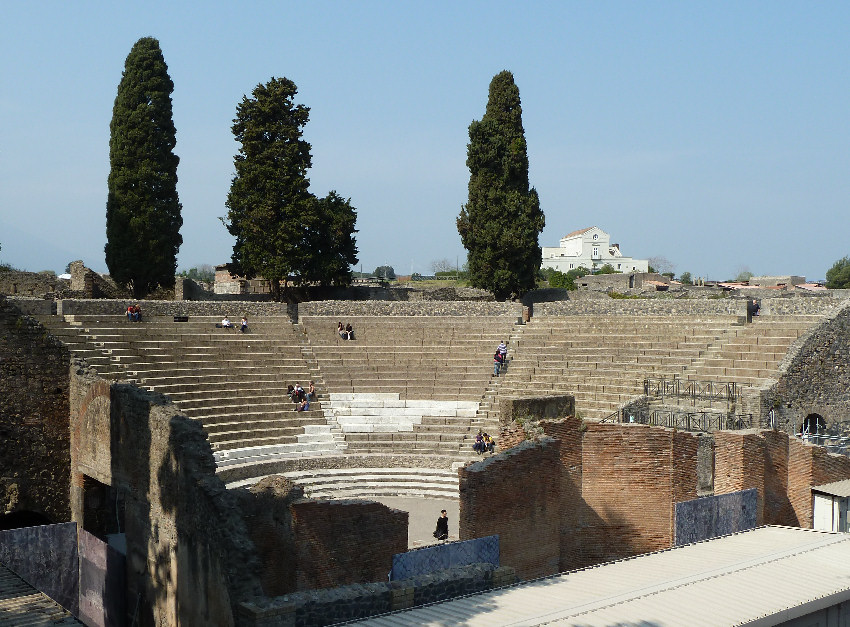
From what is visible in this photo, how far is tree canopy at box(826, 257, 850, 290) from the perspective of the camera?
198 ft

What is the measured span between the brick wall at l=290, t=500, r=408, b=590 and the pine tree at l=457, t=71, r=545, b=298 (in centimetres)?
2022

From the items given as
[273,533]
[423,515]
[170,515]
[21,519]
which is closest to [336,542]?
[273,533]

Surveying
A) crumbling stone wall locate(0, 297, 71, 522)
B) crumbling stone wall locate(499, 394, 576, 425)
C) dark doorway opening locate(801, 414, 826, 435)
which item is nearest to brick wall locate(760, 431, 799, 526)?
crumbling stone wall locate(499, 394, 576, 425)

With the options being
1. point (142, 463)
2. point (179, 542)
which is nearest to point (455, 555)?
point (179, 542)

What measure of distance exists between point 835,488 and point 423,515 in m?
7.35

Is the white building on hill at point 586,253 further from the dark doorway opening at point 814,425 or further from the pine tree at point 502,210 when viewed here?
the dark doorway opening at point 814,425

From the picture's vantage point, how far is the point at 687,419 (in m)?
15.6

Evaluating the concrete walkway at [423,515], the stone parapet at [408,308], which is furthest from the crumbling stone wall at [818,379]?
the stone parapet at [408,308]

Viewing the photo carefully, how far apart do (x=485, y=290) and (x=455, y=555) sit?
2203 centimetres

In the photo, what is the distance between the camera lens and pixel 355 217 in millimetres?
32656

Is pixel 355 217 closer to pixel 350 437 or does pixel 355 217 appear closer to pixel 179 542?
pixel 350 437

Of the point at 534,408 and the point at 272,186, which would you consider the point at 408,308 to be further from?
the point at 534,408

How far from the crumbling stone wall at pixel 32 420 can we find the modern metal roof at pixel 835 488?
1297cm

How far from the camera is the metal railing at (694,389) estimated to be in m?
17.3
